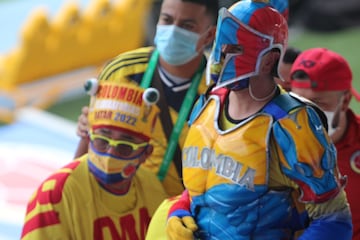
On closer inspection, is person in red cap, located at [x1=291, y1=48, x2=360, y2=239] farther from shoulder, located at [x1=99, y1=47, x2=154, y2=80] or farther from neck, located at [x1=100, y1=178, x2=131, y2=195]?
neck, located at [x1=100, y1=178, x2=131, y2=195]

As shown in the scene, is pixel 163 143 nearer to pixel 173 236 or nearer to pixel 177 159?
pixel 177 159

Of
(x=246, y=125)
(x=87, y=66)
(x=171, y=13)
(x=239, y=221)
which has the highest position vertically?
(x=87, y=66)

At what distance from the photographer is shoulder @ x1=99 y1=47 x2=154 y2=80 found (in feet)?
12.5

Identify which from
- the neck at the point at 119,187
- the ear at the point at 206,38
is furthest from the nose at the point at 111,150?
the ear at the point at 206,38

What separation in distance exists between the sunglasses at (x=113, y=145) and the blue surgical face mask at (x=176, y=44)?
1.61 feet

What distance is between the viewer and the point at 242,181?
2.68 m

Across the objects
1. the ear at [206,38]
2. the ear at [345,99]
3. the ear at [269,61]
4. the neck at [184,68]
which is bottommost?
the ear at [345,99]

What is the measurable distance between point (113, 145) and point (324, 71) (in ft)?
3.01

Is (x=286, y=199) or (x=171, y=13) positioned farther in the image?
(x=171, y=13)

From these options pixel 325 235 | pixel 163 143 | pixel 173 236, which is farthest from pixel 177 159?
pixel 325 235

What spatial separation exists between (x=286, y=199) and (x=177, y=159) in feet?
3.80

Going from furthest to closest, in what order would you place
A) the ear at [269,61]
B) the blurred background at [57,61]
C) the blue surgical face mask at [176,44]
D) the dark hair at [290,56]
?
1. the blurred background at [57,61]
2. the dark hair at [290,56]
3. the blue surgical face mask at [176,44]
4. the ear at [269,61]

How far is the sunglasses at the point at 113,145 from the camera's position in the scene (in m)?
3.51

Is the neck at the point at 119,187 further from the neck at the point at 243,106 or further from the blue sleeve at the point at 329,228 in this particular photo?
the blue sleeve at the point at 329,228
